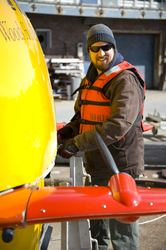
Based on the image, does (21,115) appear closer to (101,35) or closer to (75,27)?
(101,35)

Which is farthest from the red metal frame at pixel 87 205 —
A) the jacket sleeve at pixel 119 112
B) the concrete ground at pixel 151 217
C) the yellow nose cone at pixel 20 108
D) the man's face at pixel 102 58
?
the concrete ground at pixel 151 217

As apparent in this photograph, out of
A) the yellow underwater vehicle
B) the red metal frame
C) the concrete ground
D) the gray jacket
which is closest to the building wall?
the concrete ground

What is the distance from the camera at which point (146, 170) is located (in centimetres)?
510

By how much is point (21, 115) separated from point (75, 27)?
16954mm

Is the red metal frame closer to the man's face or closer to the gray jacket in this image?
the gray jacket

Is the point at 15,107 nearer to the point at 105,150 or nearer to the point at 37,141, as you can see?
the point at 37,141

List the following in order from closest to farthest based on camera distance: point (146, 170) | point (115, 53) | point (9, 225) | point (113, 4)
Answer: point (9, 225), point (115, 53), point (146, 170), point (113, 4)

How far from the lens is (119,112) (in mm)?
1934

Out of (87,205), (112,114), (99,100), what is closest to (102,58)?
(99,100)

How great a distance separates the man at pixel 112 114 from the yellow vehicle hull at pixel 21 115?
17.6 inches

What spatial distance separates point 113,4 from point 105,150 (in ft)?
54.3

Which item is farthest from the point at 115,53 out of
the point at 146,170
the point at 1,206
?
the point at 146,170

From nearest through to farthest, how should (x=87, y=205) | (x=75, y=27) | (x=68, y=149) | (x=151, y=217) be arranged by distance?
(x=87, y=205), (x=68, y=149), (x=151, y=217), (x=75, y=27)

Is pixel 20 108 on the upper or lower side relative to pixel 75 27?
lower
